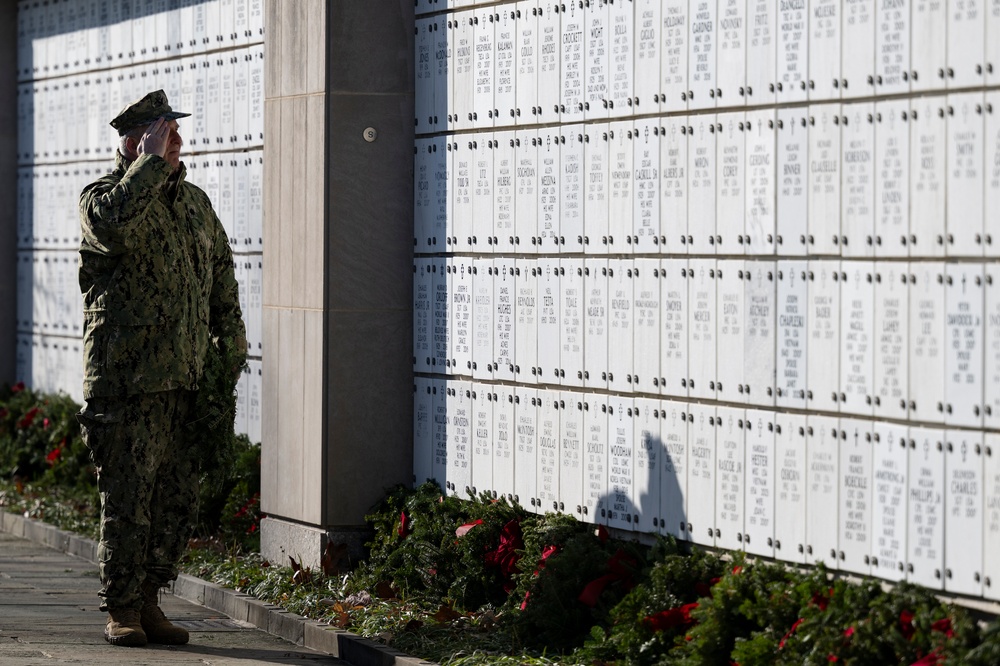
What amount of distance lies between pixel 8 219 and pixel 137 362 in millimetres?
7196

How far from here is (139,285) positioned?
8.16 metres

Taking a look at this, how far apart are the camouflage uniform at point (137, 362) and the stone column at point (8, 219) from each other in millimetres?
6744

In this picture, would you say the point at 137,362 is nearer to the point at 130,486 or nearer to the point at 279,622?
the point at 130,486

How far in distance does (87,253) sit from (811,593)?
3.81 m

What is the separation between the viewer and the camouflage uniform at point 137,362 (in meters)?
8.09

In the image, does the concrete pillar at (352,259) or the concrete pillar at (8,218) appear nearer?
the concrete pillar at (352,259)

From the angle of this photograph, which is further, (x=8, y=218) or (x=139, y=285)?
(x=8, y=218)

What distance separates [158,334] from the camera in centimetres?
816

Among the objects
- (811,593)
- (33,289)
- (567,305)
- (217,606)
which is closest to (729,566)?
(811,593)

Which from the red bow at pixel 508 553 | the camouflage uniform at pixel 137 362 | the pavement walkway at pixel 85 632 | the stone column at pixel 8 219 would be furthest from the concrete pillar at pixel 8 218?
the red bow at pixel 508 553

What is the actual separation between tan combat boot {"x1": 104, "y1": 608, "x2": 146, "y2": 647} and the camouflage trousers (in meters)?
0.04

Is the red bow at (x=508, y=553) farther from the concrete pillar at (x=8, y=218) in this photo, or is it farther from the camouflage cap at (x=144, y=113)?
the concrete pillar at (x=8, y=218)

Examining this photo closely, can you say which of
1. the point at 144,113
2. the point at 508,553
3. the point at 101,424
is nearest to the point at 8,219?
the point at 144,113

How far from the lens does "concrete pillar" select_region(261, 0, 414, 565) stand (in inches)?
370
